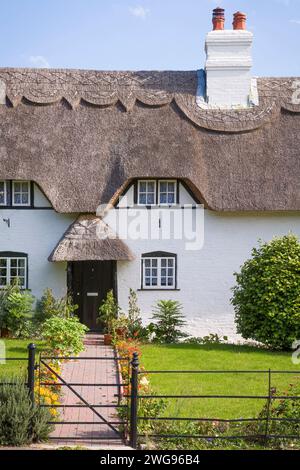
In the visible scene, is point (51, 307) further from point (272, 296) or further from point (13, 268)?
point (272, 296)

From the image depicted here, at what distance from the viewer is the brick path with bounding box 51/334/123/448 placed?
38.3 feet

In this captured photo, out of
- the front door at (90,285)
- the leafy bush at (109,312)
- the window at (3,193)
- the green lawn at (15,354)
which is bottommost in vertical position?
the green lawn at (15,354)

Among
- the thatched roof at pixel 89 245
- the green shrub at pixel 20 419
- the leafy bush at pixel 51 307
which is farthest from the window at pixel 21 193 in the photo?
the green shrub at pixel 20 419

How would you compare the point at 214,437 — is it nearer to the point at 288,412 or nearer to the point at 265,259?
the point at 288,412

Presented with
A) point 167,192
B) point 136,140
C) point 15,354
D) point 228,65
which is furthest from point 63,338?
point 228,65

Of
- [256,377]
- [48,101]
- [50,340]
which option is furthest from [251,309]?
[48,101]

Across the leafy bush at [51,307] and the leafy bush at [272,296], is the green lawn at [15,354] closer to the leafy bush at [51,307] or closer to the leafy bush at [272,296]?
the leafy bush at [51,307]

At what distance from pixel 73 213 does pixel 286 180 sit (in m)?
6.31

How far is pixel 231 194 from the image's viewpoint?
74.9 feet

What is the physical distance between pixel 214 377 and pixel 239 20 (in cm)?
1416

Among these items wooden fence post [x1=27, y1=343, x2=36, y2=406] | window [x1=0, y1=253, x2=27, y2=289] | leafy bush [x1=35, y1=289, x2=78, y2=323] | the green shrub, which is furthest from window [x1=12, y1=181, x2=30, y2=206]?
the green shrub

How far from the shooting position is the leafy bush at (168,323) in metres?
22.4

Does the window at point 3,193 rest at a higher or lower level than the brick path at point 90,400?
higher

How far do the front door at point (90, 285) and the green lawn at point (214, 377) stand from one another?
3.26 m
